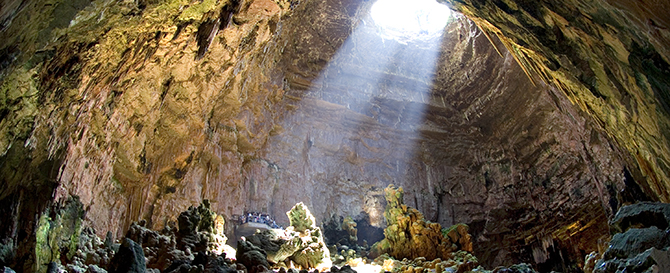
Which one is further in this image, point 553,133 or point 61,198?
point 553,133

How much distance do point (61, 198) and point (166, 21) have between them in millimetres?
5222

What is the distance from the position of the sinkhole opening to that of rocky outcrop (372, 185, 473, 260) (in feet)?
45.0

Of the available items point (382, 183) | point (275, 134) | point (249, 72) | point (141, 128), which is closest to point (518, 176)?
point (382, 183)

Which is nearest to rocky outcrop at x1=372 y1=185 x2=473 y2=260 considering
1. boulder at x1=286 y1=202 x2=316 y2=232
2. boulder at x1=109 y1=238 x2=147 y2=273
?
boulder at x1=286 y1=202 x2=316 y2=232

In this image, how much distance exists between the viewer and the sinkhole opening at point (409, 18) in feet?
95.6

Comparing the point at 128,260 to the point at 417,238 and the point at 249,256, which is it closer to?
the point at 249,256

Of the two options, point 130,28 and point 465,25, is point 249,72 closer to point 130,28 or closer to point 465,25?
point 130,28

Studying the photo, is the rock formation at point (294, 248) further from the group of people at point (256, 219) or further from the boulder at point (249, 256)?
the group of people at point (256, 219)

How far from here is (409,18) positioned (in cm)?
3172

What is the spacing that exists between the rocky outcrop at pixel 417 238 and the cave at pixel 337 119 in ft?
1.95

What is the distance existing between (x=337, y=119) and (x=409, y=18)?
10.3m

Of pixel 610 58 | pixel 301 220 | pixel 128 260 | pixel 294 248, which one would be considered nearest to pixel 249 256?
pixel 294 248

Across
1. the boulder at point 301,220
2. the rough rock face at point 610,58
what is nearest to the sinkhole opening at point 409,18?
the boulder at point 301,220

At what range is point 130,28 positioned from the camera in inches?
427
